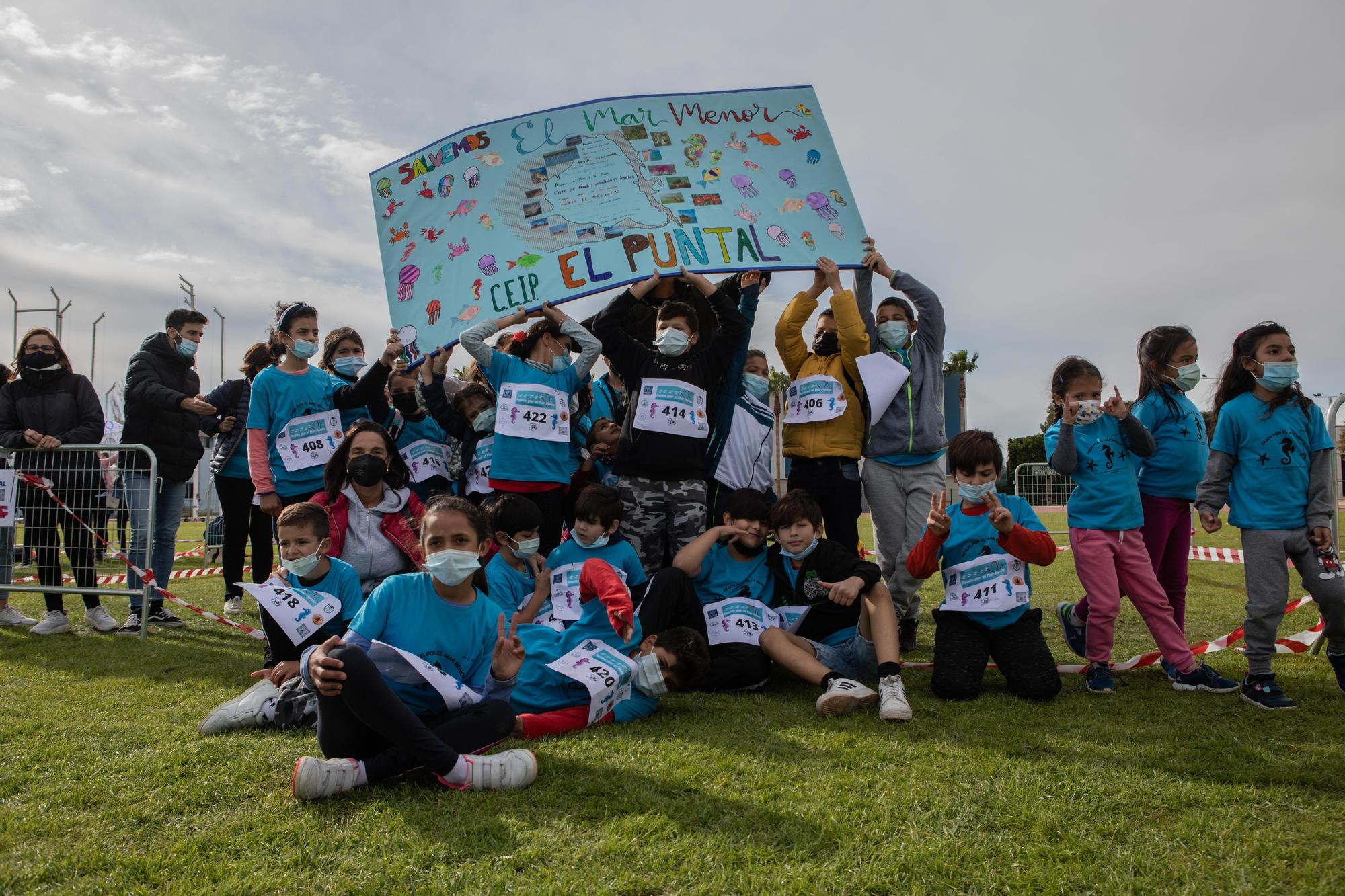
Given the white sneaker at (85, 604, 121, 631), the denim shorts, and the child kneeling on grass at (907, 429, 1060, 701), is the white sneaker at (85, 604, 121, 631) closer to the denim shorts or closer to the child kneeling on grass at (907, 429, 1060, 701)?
the denim shorts

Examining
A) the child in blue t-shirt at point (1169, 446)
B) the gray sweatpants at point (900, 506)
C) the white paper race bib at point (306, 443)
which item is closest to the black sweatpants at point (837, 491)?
the gray sweatpants at point (900, 506)

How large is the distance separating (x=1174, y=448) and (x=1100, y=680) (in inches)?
57.6

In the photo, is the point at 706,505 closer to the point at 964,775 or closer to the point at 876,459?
the point at 876,459

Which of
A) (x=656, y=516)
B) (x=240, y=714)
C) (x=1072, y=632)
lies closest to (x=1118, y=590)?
(x=1072, y=632)

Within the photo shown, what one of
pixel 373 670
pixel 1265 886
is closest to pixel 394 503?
pixel 373 670

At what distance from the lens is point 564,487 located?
5539 millimetres

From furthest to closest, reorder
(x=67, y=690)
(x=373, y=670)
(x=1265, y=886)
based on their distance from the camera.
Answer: (x=67, y=690) → (x=373, y=670) → (x=1265, y=886)

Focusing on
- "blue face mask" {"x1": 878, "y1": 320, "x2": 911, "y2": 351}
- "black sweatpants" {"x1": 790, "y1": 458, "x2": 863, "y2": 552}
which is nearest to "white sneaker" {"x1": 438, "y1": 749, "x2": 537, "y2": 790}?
"black sweatpants" {"x1": 790, "y1": 458, "x2": 863, "y2": 552}

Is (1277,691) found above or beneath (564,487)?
beneath

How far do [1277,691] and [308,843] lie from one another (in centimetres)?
425

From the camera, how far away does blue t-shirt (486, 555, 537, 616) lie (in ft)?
15.1

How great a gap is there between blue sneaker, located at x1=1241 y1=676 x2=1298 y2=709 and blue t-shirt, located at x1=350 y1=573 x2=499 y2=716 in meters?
3.58

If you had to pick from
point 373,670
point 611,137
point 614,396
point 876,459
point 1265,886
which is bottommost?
point 1265,886

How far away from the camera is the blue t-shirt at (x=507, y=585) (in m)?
4.61
